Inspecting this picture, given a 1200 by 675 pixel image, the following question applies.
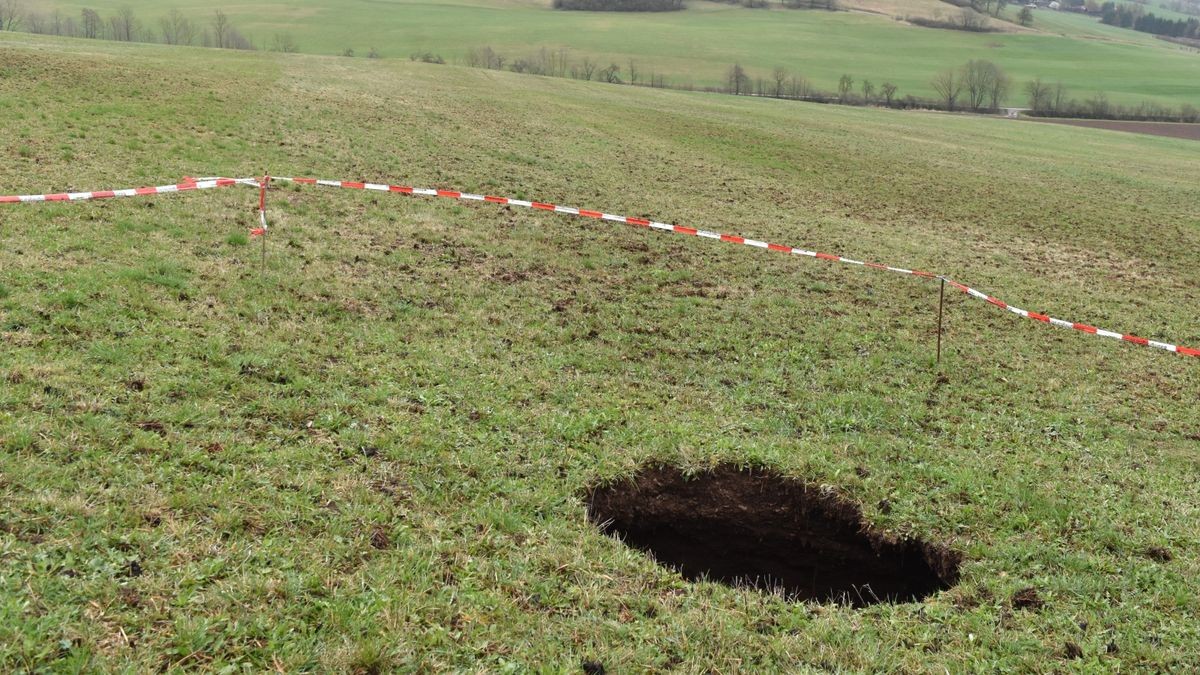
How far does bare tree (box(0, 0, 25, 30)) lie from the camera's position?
86.1 meters

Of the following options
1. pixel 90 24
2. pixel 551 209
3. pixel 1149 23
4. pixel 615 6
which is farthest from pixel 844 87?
pixel 1149 23

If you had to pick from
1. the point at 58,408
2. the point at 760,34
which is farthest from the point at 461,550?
the point at 760,34

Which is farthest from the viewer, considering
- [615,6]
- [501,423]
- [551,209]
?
[615,6]

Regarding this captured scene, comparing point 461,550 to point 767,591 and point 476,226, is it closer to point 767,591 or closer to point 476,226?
point 767,591

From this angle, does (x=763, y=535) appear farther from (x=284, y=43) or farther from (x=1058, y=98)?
(x=284, y=43)

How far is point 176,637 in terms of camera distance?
15.4 feet

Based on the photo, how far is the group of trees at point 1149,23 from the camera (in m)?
169

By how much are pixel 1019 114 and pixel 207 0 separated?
389 feet

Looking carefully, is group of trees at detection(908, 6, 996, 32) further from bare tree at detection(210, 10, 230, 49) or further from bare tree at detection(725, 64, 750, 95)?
bare tree at detection(210, 10, 230, 49)

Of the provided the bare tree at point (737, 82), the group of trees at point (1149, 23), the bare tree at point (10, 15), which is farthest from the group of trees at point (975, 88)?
the group of trees at point (1149, 23)

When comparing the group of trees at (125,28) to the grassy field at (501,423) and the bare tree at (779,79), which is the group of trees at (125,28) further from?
the grassy field at (501,423)

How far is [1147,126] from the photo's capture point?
7206 centimetres

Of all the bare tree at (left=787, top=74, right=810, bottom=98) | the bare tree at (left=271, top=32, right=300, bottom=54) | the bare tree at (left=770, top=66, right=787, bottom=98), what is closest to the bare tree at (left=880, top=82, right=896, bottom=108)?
the bare tree at (left=787, top=74, right=810, bottom=98)

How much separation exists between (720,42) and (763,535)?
383ft
